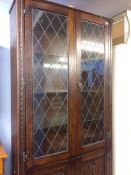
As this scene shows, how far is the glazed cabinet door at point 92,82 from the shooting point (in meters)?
1.59

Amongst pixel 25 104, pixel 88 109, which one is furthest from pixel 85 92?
pixel 25 104

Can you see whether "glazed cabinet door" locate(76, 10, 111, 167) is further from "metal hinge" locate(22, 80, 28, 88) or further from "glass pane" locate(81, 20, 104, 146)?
"metal hinge" locate(22, 80, 28, 88)

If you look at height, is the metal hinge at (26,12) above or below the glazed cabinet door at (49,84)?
above

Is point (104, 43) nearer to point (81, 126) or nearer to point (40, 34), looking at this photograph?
point (40, 34)

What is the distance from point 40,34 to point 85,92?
639 mm

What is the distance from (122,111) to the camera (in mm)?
1881

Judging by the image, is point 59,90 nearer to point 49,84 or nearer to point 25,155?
point 49,84

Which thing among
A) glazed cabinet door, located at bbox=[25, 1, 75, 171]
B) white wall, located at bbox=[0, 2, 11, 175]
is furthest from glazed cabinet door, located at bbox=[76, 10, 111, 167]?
white wall, located at bbox=[0, 2, 11, 175]

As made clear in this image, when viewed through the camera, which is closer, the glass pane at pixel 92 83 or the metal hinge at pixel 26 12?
the metal hinge at pixel 26 12

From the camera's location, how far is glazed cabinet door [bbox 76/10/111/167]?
1.59 metres

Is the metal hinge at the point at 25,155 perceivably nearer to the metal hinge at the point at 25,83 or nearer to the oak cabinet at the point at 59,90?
the oak cabinet at the point at 59,90

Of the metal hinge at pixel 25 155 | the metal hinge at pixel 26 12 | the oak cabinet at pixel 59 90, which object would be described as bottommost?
the metal hinge at pixel 25 155

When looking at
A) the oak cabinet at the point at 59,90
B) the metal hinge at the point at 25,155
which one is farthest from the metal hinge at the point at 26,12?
the metal hinge at the point at 25,155

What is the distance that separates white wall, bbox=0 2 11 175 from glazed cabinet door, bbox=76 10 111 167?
0.74 metres
